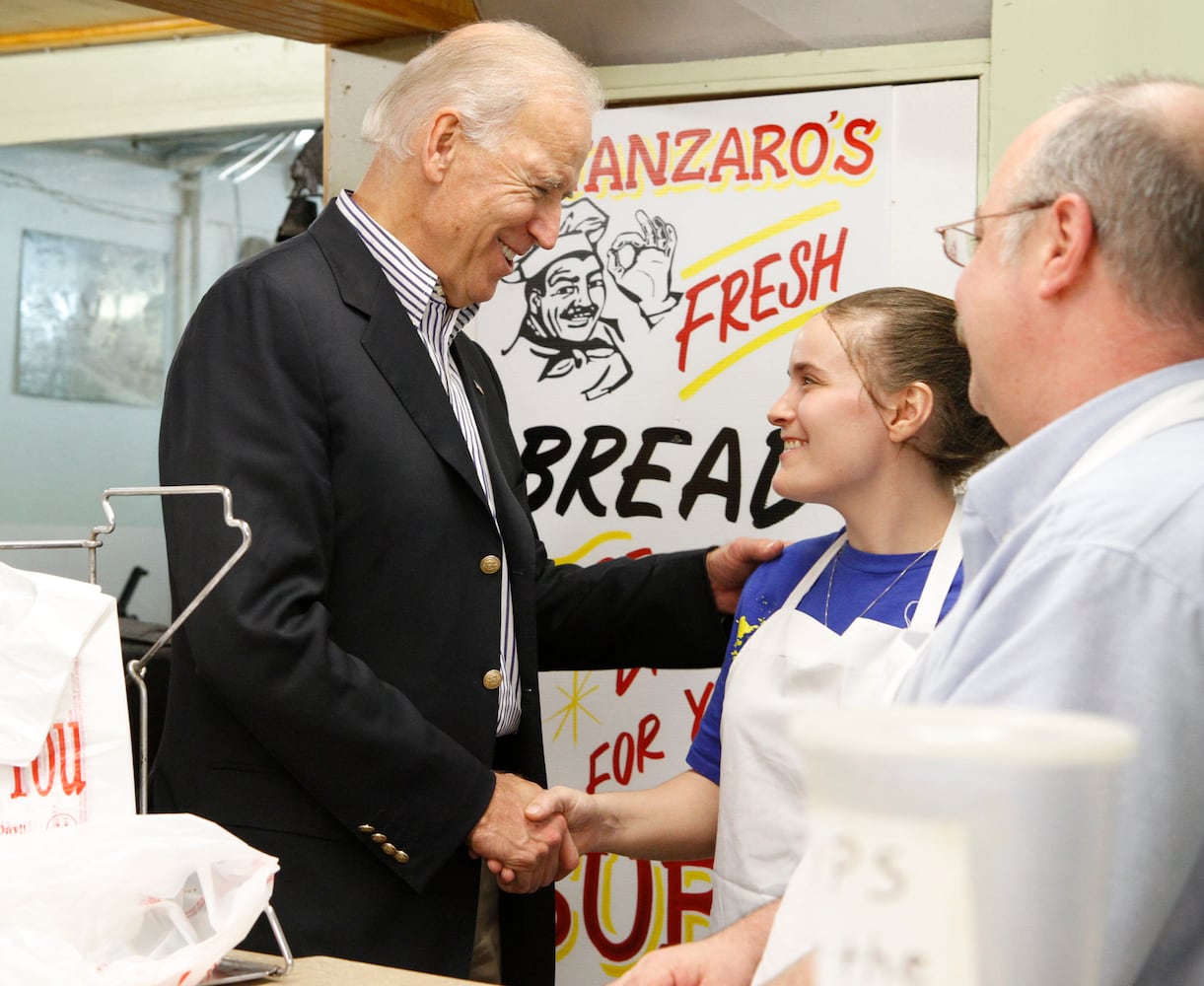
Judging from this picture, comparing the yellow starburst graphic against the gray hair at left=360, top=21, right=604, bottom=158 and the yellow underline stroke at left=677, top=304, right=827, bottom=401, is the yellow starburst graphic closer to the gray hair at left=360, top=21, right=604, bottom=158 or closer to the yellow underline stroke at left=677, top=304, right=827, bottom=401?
the yellow underline stroke at left=677, top=304, right=827, bottom=401

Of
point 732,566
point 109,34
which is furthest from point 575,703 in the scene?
point 109,34

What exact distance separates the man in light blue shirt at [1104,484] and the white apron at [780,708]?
0.47 metres

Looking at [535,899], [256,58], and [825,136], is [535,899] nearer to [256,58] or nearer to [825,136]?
[825,136]

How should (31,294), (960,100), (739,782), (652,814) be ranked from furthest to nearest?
(31,294) → (960,100) → (652,814) → (739,782)

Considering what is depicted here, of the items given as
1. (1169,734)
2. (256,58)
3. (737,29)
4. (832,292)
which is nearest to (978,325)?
(1169,734)

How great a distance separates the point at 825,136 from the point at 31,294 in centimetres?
252

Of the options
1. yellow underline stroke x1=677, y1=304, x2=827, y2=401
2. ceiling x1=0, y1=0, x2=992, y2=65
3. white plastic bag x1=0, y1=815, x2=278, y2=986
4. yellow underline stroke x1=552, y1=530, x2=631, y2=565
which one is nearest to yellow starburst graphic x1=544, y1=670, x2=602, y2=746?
yellow underline stroke x1=552, y1=530, x2=631, y2=565

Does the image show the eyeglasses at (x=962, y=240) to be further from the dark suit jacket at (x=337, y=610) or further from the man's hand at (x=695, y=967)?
the dark suit jacket at (x=337, y=610)

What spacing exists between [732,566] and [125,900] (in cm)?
111

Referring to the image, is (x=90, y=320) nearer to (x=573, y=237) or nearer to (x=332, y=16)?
(x=332, y=16)

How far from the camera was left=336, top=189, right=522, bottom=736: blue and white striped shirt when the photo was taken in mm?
1818

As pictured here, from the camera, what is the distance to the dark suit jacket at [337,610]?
157 cm

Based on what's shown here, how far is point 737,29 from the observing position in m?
2.54

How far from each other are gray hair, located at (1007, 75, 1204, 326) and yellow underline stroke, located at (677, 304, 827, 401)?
1.57 m
